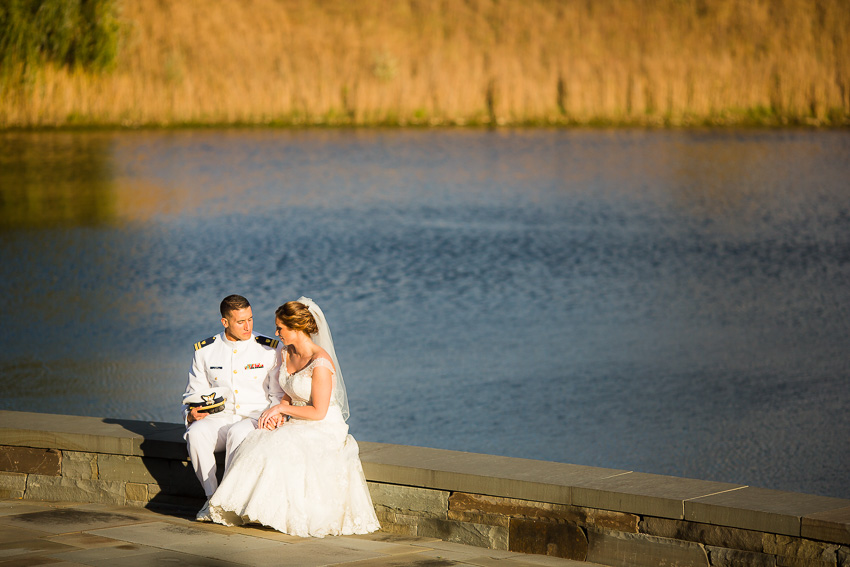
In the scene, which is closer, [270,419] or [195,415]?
[270,419]

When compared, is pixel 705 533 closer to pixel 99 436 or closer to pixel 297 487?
pixel 297 487

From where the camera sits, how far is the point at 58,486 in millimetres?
5906

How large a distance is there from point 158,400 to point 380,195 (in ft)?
46.9

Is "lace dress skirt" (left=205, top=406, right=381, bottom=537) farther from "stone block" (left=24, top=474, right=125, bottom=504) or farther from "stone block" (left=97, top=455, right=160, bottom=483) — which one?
"stone block" (left=24, top=474, right=125, bottom=504)

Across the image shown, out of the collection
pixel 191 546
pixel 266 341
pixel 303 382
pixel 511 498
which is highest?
pixel 266 341

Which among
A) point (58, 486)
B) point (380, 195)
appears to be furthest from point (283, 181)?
point (58, 486)

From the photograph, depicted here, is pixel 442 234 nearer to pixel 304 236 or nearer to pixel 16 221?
pixel 304 236

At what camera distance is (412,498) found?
208 inches

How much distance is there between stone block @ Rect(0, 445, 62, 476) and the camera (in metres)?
5.91

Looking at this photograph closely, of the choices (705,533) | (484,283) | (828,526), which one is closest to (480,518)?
(705,533)

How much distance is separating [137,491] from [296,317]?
1.33 m

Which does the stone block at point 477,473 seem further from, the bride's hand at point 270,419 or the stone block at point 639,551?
the bride's hand at point 270,419

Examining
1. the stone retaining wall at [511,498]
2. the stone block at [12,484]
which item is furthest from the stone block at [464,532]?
the stone block at [12,484]

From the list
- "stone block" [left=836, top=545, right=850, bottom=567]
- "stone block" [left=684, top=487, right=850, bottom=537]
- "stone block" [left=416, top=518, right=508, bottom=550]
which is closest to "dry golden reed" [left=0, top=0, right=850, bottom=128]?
"stone block" [left=416, top=518, right=508, bottom=550]
